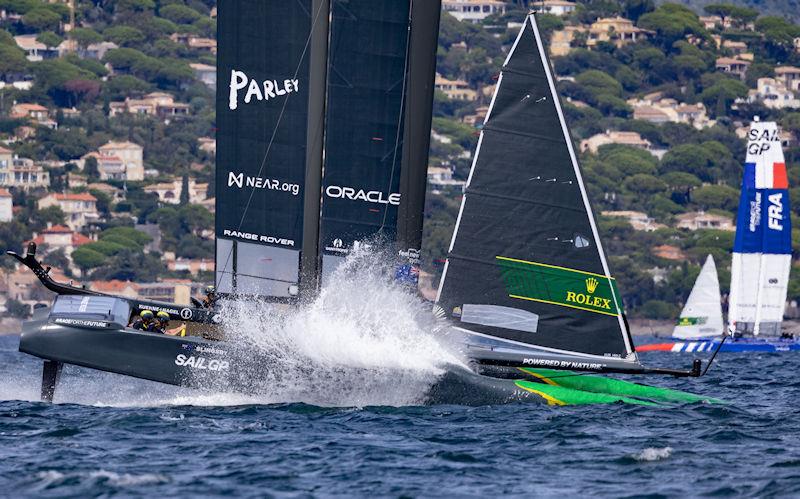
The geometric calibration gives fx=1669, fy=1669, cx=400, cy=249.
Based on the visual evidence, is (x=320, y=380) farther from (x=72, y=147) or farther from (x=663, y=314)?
(x=72, y=147)

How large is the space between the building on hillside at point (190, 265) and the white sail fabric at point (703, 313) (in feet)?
242

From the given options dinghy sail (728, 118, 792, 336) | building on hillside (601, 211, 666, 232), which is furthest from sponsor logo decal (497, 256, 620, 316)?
building on hillside (601, 211, 666, 232)

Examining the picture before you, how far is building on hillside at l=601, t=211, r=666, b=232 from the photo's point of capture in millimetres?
178625

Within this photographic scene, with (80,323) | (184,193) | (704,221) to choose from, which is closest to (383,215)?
(80,323)

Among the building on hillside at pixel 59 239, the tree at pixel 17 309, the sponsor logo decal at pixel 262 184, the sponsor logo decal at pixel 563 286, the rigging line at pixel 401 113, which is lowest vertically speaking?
the tree at pixel 17 309

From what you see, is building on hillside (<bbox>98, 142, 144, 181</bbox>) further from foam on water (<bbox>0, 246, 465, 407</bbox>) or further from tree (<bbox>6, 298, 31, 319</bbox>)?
foam on water (<bbox>0, 246, 465, 407</bbox>)

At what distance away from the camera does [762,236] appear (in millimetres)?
72250

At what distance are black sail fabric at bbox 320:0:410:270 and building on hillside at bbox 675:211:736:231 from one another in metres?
155

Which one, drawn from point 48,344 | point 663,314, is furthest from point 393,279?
point 663,314

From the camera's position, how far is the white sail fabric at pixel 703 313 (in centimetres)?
8062

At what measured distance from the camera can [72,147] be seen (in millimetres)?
189250

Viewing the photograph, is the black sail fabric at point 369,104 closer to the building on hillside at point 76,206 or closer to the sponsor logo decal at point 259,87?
the sponsor logo decal at point 259,87

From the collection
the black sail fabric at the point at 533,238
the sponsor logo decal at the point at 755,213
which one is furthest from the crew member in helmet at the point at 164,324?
the sponsor logo decal at the point at 755,213

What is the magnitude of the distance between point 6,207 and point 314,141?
136 m
